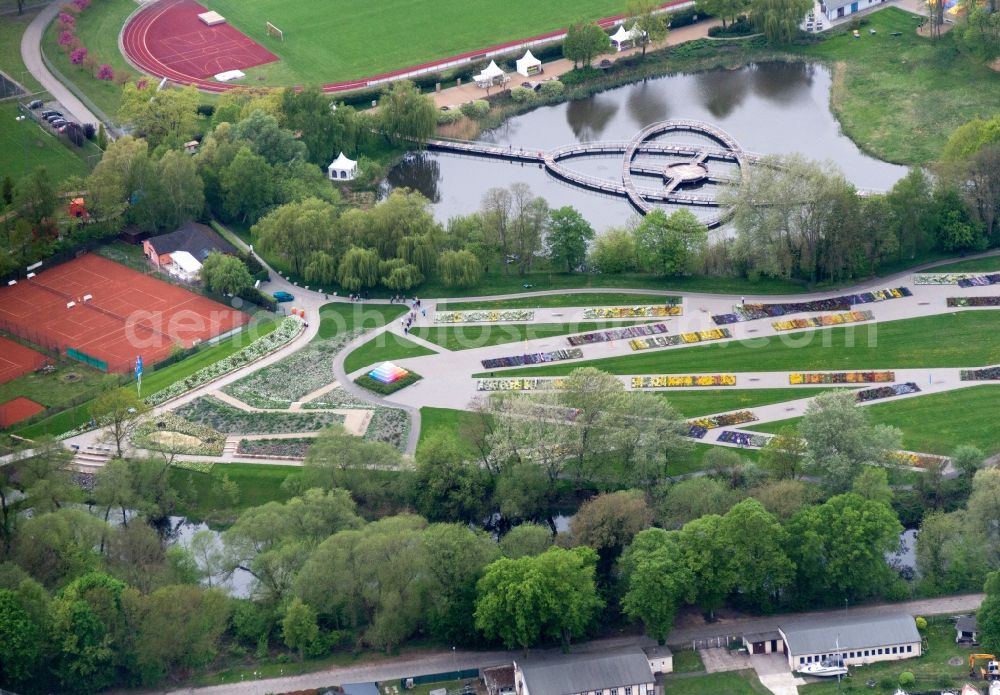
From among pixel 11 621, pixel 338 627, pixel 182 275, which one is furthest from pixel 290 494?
pixel 182 275

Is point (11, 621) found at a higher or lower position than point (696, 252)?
lower

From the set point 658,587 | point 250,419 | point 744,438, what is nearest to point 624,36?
point 744,438

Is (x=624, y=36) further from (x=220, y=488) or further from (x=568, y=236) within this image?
(x=220, y=488)

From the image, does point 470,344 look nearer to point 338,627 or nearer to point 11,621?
point 338,627

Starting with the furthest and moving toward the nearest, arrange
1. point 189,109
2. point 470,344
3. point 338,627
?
1. point 189,109
2. point 470,344
3. point 338,627

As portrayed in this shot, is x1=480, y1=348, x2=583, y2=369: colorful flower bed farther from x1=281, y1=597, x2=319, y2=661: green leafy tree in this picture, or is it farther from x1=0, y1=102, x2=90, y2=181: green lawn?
x1=0, y1=102, x2=90, y2=181: green lawn

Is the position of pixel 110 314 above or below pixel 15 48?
below
